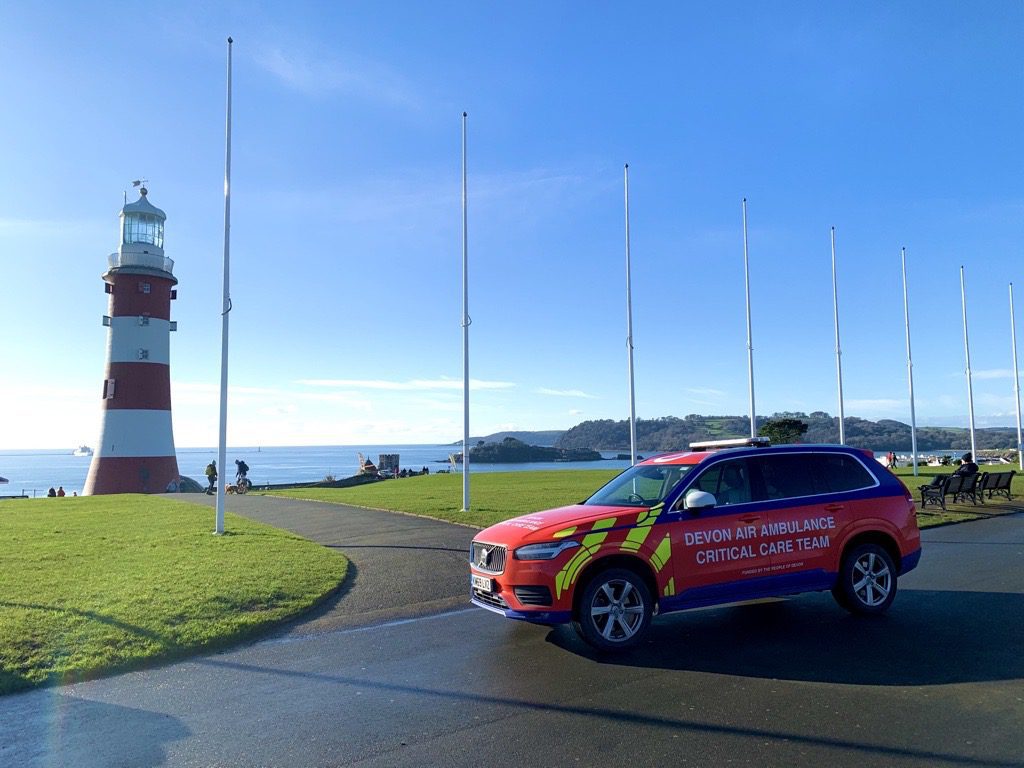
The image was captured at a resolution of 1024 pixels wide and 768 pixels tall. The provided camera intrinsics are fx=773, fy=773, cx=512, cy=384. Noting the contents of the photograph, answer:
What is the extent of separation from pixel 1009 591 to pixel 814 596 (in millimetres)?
2359

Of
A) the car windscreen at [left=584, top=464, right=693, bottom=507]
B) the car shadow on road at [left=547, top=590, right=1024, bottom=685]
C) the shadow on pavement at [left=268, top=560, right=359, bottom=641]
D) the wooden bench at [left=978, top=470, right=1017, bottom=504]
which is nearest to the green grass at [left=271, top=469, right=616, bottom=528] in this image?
the shadow on pavement at [left=268, top=560, right=359, bottom=641]

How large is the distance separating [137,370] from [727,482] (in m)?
33.5

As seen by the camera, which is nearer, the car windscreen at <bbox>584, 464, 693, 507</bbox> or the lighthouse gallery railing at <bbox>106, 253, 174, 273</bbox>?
the car windscreen at <bbox>584, 464, 693, 507</bbox>

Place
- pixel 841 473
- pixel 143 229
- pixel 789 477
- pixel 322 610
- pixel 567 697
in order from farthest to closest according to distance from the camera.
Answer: pixel 143 229
pixel 322 610
pixel 841 473
pixel 789 477
pixel 567 697

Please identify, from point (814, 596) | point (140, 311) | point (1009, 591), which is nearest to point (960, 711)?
point (814, 596)

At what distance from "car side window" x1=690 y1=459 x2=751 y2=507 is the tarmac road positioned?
4.30 ft

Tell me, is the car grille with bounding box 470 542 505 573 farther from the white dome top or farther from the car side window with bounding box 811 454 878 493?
the white dome top

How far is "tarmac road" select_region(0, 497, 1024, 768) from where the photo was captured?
15.4 feet

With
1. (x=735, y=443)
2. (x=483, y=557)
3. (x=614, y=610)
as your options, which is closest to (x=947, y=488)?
(x=735, y=443)

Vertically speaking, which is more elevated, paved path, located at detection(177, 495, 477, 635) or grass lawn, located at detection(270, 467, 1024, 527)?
grass lawn, located at detection(270, 467, 1024, 527)

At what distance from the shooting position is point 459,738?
4.90 meters

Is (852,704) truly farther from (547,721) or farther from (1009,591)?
(1009,591)

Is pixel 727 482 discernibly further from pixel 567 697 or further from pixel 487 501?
pixel 487 501

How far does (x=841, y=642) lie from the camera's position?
709cm
